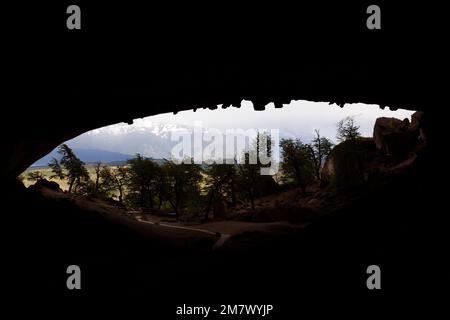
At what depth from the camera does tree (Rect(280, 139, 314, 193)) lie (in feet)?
124

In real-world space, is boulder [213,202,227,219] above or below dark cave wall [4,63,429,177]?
below

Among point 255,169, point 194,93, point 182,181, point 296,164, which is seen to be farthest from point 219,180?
point 194,93

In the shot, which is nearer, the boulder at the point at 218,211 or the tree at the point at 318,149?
the boulder at the point at 218,211

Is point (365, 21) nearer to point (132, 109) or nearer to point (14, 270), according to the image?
point (132, 109)

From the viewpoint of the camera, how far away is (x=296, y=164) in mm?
37719

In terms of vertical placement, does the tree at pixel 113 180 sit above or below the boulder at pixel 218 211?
above

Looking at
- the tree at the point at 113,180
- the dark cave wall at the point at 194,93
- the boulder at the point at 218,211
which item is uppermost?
the dark cave wall at the point at 194,93

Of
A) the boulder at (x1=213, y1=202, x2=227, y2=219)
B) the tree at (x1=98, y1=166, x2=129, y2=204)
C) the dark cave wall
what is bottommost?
the boulder at (x1=213, y1=202, x2=227, y2=219)

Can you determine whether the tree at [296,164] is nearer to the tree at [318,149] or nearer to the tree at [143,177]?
the tree at [318,149]

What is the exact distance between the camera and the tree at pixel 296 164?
124 feet

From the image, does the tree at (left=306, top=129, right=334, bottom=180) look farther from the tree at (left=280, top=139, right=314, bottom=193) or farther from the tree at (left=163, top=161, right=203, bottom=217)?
the tree at (left=163, top=161, right=203, bottom=217)

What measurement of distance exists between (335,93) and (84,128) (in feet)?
35.1

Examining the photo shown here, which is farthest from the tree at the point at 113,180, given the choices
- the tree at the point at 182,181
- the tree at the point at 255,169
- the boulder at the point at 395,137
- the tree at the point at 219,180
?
the boulder at the point at 395,137

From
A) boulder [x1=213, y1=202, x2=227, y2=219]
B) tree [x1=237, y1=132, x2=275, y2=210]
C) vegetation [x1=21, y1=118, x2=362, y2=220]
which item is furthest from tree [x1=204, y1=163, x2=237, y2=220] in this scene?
boulder [x1=213, y1=202, x2=227, y2=219]
